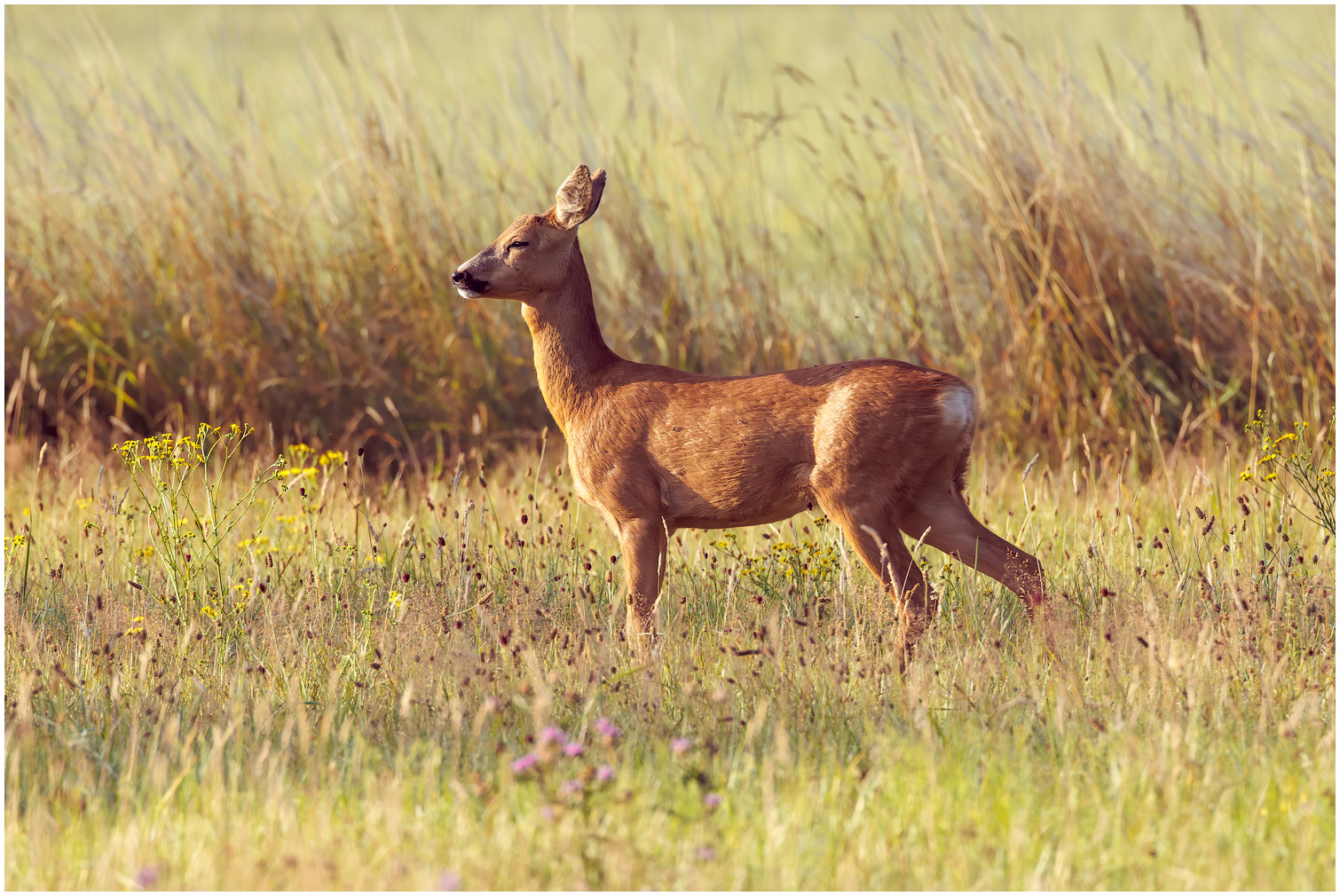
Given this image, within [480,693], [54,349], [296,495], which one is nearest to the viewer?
[480,693]

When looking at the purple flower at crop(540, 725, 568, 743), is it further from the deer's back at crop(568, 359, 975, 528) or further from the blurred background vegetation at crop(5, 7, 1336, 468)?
the blurred background vegetation at crop(5, 7, 1336, 468)

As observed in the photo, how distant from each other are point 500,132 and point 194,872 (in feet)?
18.1

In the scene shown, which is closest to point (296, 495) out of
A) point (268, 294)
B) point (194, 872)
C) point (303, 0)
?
point (268, 294)

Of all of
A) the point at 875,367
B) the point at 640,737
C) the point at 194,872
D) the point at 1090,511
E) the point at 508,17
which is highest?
the point at 508,17

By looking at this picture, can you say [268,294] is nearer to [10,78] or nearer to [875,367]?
[10,78]

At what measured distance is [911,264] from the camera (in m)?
7.32

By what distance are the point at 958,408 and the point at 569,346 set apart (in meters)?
1.21

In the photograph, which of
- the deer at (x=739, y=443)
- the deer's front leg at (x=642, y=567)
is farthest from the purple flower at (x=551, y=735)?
the deer's front leg at (x=642, y=567)

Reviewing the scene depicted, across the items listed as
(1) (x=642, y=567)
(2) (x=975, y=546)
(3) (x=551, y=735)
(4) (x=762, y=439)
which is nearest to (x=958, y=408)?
(2) (x=975, y=546)

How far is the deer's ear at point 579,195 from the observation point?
14.1 ft

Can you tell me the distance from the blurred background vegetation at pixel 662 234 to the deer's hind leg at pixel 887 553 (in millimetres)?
A: 2370

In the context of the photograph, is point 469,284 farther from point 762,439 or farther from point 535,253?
point 762,439

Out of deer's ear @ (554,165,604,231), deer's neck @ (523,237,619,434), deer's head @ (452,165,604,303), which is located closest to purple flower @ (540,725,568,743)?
deer's neck @ (523,237,619,434)

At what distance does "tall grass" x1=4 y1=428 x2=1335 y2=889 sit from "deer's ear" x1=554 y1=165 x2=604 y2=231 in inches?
43.9
